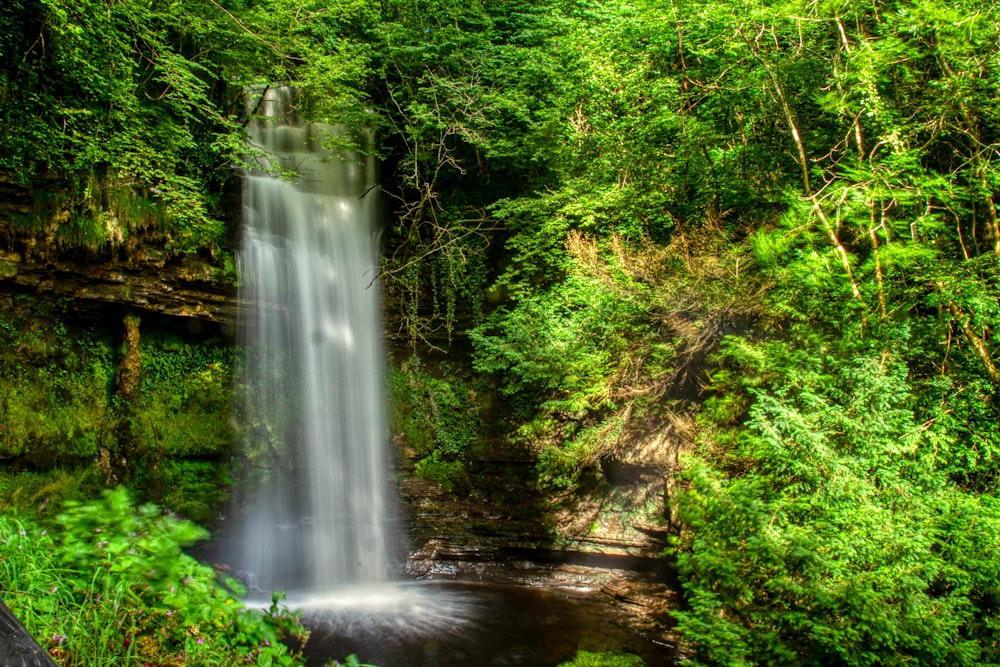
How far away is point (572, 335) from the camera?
830 cm

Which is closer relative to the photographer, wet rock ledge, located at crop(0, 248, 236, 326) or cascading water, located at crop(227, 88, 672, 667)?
wet rock ledge, located at crop(0, 248, 236, 326)

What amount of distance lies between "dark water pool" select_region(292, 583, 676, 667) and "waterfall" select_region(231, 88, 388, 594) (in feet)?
3.44

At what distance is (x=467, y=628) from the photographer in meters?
7.27

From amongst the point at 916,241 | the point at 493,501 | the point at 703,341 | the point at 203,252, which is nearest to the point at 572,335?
the point at 703,341

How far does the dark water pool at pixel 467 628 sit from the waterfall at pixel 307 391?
3.44 feet

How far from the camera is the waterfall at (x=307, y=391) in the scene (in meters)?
9.14

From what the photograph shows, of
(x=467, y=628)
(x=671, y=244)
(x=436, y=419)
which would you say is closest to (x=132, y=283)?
(x=436, y=419)

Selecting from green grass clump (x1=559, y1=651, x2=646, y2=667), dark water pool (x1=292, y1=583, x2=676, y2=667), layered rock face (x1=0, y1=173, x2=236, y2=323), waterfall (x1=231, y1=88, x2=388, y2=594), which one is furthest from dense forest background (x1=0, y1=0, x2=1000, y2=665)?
dark water pool (x1=292, y1=583, x2=676, y2=667)

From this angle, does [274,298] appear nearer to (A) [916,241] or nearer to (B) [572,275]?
(B) [572,275]

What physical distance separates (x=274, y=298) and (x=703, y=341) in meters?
6.58

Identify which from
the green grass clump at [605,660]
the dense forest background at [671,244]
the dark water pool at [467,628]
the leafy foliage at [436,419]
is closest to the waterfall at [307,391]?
the leafy foliage at [436,419]

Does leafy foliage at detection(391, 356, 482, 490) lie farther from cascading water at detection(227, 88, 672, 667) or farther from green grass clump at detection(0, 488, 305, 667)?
Answer: green grass clump at detection(0, 488, 305, 667)

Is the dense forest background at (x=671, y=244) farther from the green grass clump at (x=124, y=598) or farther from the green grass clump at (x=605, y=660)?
the green grass clump at (x=124, y=598)

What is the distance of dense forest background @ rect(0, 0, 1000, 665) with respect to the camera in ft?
15.0
